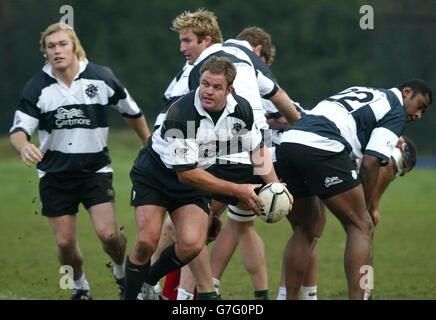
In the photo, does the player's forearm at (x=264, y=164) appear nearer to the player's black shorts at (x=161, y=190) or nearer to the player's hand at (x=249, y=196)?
the player's hand at (x=249, y=196)

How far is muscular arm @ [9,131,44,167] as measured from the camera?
6.21 metres

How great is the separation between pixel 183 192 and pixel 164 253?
0.43m

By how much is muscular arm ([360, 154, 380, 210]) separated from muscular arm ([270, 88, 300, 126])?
763mm

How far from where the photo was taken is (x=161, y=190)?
6184 millimetres

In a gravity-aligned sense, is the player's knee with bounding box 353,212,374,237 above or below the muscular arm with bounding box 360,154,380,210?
below

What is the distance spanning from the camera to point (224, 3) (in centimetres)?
2050

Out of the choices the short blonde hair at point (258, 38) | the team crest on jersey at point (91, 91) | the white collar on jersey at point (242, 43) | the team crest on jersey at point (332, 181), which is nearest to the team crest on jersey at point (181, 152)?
the team crest on jersey at point (332, 181)

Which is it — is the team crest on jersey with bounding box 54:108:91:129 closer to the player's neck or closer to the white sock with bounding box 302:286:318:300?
the player's neck

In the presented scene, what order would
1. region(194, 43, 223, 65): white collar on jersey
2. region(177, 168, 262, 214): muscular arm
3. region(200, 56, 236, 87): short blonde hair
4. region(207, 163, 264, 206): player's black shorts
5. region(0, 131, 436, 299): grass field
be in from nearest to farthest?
region(200, 56, 236, 87): short blonde hair, region(177, 168, 262, 214): muscular arm, region(207, 163, 264, 206): player's black shorts, region(194, 43, 223, 65): white collar on jersey, region(0, 131, 436, 299): grass field

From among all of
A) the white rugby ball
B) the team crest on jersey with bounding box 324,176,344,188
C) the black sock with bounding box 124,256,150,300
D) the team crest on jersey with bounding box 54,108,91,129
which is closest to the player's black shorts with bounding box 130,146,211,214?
the black sock with bounding box 124,256,150,300

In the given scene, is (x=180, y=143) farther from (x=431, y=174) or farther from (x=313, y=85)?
(x=313, y=85)

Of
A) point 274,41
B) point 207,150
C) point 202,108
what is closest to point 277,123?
point 207,150

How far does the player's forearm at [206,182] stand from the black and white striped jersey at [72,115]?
4.78ft

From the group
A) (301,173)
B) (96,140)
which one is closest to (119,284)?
(96,140)
